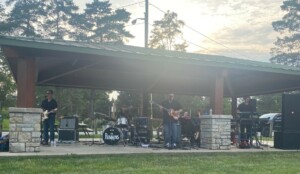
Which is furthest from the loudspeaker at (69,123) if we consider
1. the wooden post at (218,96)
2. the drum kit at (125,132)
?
the wooden post at (218,96)

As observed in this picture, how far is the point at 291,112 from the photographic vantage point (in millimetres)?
13047

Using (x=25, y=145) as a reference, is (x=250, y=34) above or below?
above

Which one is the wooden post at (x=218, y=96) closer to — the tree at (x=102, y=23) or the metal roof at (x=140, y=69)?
the metal roof at (x=140, y=69)

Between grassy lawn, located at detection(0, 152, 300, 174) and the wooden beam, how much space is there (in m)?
1.82

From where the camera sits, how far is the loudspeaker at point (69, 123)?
14.4 m

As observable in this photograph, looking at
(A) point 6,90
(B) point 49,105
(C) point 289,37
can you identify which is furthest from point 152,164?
(C) point 289,37

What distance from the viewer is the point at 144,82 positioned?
683 inches

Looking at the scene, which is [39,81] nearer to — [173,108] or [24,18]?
[173,108]

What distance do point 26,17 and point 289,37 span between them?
26.6 meters

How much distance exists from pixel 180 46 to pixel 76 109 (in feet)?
35.5

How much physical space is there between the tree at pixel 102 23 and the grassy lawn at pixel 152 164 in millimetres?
27221

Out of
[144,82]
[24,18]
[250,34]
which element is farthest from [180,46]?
[144,82]

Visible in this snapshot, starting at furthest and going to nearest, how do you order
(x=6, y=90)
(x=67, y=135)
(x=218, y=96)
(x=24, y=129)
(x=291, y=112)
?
(x=6, y=90) → (x=67, y=135) → (x=291, y=112) → (x=218, y=96) → (x=24, y=129)

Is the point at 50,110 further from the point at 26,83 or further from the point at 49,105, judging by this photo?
the point at 26,83
